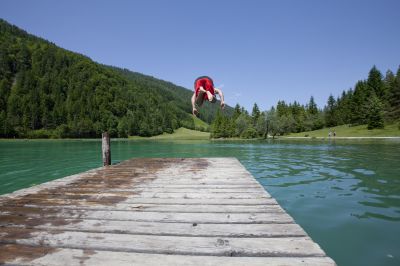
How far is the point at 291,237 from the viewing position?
3.56 meters

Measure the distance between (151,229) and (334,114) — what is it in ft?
394

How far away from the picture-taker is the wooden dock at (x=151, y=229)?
10.0ft

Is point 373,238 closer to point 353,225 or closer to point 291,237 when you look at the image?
point 353,225

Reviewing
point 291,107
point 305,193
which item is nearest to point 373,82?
point 291,107

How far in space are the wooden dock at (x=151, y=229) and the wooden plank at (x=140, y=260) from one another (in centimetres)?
1

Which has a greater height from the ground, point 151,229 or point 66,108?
point 66,108

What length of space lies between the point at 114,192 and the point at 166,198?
1.58m

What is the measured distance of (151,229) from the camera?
392 cm

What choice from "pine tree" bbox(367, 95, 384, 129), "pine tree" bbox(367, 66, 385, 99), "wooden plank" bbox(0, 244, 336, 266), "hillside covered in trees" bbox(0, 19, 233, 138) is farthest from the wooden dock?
"hillside covered in trees" bbox(0, 19, 233, 138)

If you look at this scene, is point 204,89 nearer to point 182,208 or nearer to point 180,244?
point 182,208

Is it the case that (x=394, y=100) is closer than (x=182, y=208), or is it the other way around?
(x=182, y=208)

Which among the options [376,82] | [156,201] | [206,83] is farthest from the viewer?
[376,82]

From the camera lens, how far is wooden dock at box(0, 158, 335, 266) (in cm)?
306

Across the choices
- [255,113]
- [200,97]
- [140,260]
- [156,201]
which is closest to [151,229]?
[140,260]
